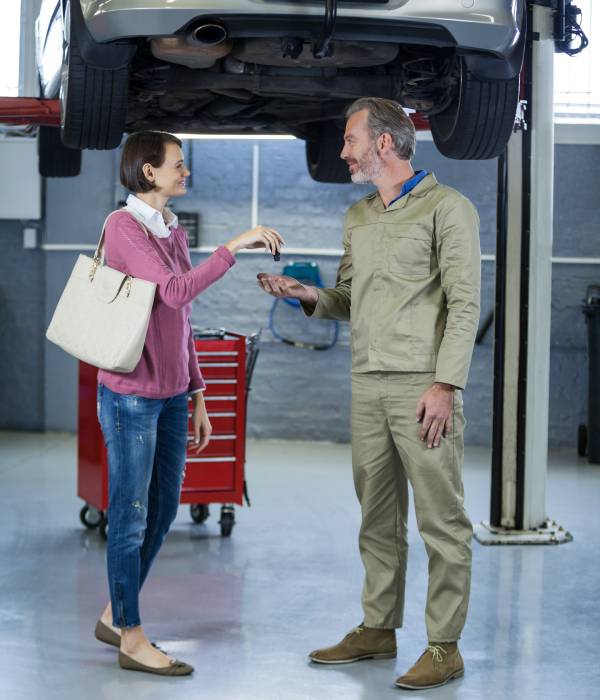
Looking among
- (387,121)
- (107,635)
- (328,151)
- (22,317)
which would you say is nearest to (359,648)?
(107,635)

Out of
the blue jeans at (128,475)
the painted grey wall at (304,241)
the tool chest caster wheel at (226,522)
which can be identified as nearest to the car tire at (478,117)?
the blue jeans at (128,475)

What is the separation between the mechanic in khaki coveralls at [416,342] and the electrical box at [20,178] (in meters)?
5.35

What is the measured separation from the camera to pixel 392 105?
302 cm

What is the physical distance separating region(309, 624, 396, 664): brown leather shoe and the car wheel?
1864mm

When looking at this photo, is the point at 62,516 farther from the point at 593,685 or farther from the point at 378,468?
the point at 593,685

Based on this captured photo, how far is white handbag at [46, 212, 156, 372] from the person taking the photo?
296 cm

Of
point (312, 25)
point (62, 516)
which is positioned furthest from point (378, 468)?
point (62, 516)

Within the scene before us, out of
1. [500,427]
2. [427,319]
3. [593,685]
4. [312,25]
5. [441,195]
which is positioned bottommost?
[593,685]

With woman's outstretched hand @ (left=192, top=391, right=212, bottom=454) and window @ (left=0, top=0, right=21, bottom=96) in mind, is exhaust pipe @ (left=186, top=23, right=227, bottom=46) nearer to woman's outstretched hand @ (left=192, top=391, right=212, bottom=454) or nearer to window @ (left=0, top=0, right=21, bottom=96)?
woman's outstretched hand @ (left=192, top=391, right=212, bottom=454)

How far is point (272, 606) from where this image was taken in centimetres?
383

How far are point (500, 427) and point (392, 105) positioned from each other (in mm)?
2331

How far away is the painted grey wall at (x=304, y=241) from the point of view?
789 cm

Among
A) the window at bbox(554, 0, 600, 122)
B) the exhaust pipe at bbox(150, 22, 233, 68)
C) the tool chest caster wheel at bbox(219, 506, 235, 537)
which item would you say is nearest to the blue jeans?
the exhaust pipe at bbox(150, 22, 233, 68)

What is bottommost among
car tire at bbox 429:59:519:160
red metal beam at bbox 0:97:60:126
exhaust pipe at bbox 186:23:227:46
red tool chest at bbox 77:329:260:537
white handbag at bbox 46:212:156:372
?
red tool chest at bbox 77:329:260:537
